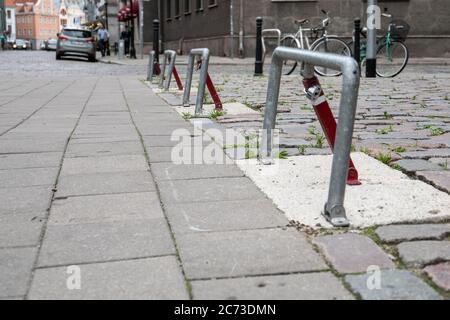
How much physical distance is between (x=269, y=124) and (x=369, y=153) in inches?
33.5

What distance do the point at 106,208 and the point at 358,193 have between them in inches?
54.0

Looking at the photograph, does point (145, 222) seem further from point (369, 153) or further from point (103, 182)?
point (369, 153)

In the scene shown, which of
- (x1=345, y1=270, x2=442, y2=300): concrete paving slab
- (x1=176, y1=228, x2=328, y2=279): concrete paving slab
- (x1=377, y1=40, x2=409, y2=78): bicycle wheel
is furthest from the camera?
(x1=377, y1=40, x2=409, y2=78): bicycle wheel

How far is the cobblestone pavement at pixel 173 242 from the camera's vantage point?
7.82ft

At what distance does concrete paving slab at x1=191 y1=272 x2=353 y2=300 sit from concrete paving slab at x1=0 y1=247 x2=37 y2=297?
0.64 metres

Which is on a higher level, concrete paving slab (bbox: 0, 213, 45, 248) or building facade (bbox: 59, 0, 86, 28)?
building facade (bbox: 59, 0, 86, 28)

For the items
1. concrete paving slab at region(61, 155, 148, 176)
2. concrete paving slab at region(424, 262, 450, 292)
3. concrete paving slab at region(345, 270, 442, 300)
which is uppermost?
concrete paving slab at region(61, 155, 148, 176)

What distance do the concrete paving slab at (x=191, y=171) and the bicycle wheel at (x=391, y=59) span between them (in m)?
9.64

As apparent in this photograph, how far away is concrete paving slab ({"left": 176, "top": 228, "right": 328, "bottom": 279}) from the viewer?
2.55m

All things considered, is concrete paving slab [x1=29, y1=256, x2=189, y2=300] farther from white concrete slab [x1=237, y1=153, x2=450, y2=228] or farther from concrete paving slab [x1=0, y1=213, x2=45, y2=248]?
white concrete slab [x1=237, y1=153, x2=450, y2=228]

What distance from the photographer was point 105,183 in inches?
160

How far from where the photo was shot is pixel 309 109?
7.82 metres

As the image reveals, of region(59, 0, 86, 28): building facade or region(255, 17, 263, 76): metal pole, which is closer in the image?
region(255, 17, 263, 76): metal pole

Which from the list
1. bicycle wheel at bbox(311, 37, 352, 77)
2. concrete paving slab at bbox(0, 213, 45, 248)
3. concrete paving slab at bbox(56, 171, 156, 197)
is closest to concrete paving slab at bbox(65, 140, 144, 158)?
concrete paving slab at bbox(56, 171, 156, 197)
